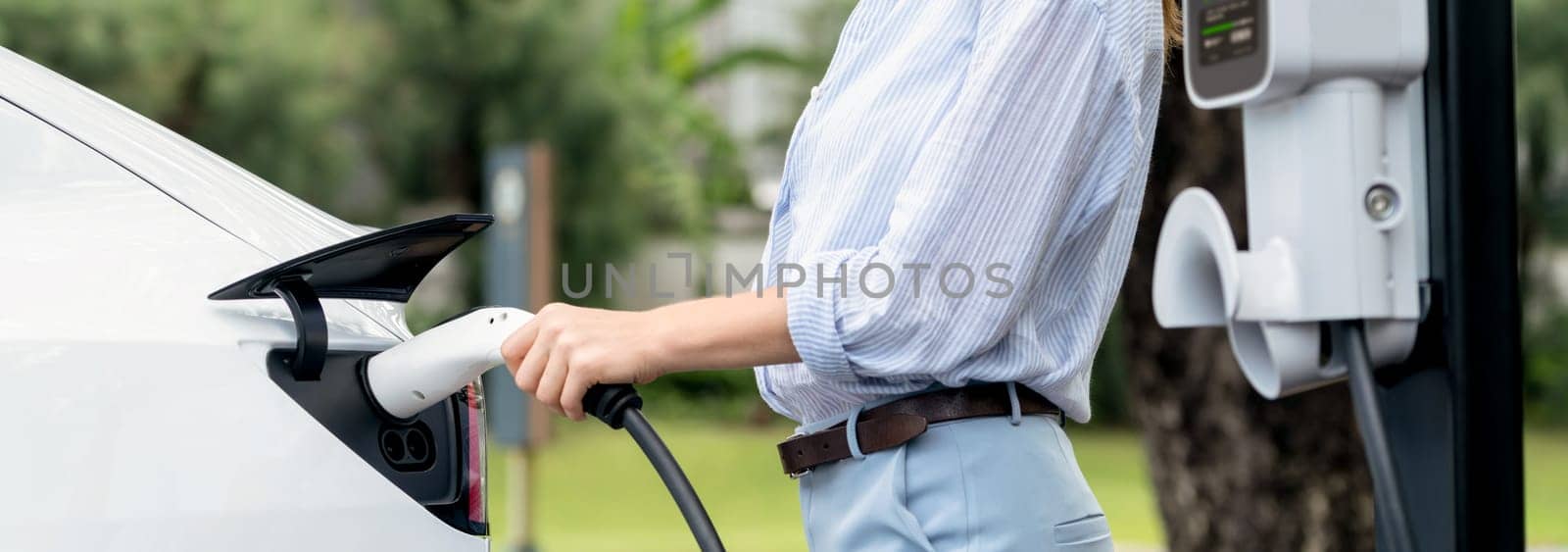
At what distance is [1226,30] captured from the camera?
1236 mm

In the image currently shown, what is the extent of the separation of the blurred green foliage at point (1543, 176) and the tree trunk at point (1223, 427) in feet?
40.7

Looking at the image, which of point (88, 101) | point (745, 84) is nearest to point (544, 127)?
point (745, 84)

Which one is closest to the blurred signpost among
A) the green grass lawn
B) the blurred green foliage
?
the green grass lawn

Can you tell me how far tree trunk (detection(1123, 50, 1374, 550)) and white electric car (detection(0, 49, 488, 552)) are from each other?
8.49ft

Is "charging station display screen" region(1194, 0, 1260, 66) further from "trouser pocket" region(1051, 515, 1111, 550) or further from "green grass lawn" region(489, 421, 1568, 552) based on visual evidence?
"green grass lawn" region(489, 421, 1568, 552)

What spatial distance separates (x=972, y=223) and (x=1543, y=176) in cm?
1615

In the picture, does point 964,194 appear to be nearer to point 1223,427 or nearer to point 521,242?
point 1223,427

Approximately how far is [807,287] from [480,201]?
13822 mm

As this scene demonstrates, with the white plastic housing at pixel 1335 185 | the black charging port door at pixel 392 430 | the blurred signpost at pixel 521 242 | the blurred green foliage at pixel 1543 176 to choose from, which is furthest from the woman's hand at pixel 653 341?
the blurred green foliage at pixel 1543 176

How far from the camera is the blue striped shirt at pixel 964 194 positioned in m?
1.27

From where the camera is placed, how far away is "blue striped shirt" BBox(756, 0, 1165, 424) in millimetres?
1272

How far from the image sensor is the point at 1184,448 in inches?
156

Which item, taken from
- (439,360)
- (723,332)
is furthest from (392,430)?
(723,332)

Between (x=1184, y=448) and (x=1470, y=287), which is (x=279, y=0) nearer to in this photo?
(x=1184, y=448)
